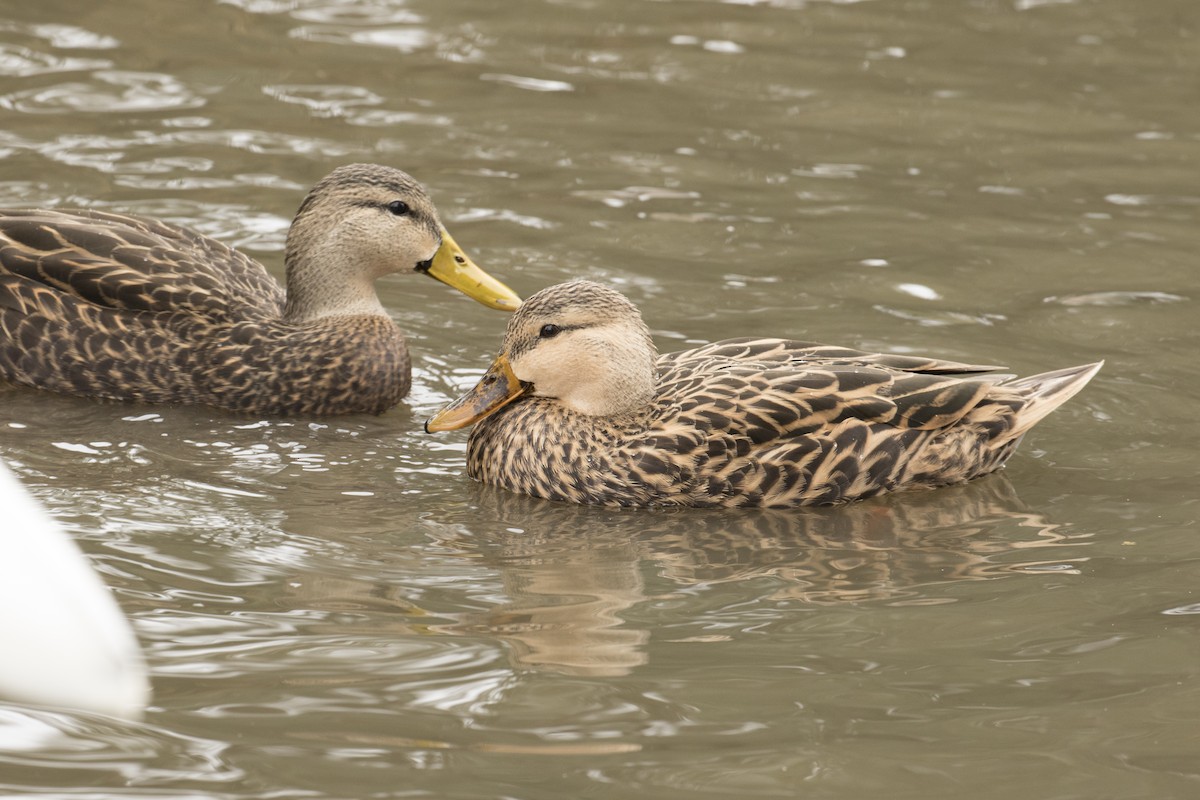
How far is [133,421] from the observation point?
8.62 m

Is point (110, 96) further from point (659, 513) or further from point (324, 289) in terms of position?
point (659, 513)

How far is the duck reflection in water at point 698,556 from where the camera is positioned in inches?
251

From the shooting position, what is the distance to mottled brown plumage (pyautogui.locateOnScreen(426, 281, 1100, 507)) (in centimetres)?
765

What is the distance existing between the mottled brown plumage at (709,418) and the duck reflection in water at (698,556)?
0.11 m

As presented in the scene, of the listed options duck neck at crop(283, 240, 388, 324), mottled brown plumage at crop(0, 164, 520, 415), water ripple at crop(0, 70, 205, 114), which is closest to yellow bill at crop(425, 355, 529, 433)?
mottled brown plumage at crop(0, 164, 520, 415)

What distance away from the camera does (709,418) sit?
25.1 feet

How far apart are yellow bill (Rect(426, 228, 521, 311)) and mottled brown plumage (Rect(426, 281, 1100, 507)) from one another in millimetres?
1146

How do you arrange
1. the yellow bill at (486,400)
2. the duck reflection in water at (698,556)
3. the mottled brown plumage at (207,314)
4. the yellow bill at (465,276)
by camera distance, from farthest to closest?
the yellow bill at (465,276) → the mottled brown plumage at (207,314) → the yellow bill at (486,400) → the duck reflection in water at (698,556)

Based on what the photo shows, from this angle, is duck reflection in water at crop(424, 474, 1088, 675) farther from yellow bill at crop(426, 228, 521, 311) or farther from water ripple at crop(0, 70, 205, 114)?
water ripple at crop(0, 70, 205, 114)

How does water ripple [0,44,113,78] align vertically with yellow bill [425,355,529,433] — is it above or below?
above

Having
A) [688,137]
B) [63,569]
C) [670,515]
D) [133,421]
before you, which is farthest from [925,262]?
[63,569]

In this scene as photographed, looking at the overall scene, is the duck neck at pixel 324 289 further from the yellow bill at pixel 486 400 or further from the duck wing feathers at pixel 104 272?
the yellow bill at pixel 486 400

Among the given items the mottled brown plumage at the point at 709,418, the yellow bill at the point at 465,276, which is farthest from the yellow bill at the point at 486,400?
the yellow bill at the point at 465,276

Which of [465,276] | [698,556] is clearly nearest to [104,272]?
[465,276]
